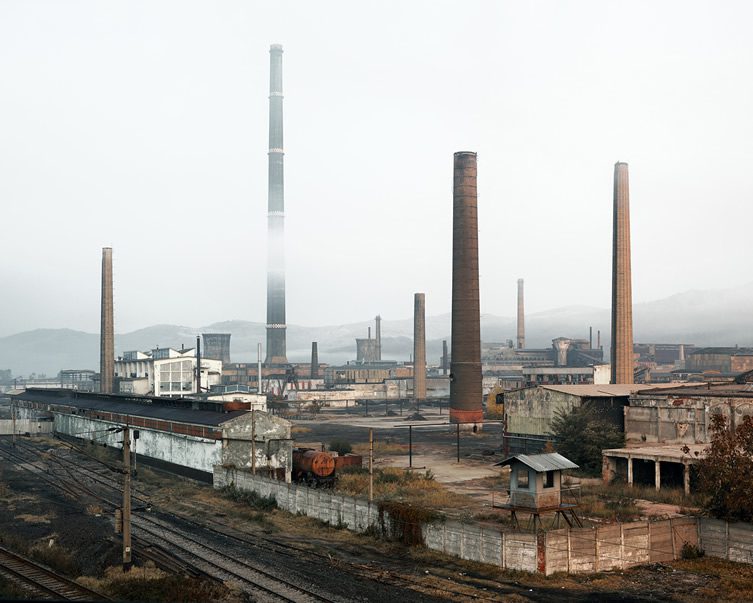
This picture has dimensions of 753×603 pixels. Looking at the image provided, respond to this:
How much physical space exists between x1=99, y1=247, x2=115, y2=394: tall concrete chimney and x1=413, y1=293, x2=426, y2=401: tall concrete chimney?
41.4 metres

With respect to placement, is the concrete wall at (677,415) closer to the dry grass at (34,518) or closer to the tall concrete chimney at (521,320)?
the dry grass at (34,518)

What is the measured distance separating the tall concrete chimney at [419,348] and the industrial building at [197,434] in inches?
2191

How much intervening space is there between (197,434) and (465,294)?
108 ft

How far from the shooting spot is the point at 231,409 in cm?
4459

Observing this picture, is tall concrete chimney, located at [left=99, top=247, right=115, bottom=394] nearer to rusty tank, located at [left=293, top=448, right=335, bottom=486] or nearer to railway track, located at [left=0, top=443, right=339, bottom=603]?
railway track, located at [left=0, top=443, right=339, bottom=603]

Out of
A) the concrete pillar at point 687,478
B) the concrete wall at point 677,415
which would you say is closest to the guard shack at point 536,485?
the concrete pillar at point 687,478

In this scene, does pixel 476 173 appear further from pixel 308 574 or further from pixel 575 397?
pixel 308 574

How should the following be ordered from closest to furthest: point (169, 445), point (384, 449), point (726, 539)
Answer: point (726, 539), point (169, 445), point (384, 449)

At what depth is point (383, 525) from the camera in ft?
93.7

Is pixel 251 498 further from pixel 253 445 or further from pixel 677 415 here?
pixel 677 415

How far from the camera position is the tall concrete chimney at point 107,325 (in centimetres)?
9969

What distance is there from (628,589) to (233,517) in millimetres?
17337

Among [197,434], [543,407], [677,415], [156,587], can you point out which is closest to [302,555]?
[156,587]

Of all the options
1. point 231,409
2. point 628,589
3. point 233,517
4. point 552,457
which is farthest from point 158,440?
point 628,589
